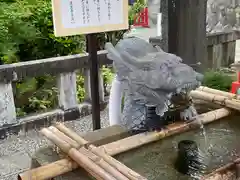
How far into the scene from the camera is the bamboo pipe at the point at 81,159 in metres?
1.33

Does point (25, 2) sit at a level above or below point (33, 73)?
above

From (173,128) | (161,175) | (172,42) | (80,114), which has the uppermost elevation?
(172,42)

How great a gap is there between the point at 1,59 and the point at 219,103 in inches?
116

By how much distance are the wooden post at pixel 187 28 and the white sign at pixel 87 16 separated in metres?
0.51

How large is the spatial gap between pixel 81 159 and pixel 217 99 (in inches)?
42.6

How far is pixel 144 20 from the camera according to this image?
12570 mm

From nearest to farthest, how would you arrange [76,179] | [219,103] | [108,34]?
[76,179] → [219,103] → [108,34]

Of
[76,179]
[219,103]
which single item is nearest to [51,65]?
[219,103]

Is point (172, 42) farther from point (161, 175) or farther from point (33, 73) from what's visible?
point (161, 175)

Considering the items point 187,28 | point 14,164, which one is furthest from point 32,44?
point 187,28

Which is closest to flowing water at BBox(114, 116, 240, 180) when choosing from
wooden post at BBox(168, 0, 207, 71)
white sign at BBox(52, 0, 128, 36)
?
white sign at BBox(52, 0, 128, 36)

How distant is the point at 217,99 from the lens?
2160 millimetres

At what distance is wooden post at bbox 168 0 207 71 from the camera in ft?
10.2

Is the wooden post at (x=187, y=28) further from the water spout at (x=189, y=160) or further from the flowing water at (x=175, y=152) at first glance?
the water spout at (x=189, y=160)
